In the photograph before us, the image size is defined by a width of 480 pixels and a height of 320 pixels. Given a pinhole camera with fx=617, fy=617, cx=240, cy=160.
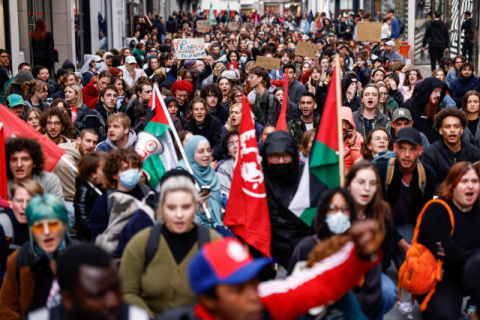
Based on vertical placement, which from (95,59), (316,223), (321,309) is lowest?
(321,309)

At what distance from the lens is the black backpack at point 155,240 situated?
11.8 feet

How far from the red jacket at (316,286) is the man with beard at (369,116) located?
540 centimetres

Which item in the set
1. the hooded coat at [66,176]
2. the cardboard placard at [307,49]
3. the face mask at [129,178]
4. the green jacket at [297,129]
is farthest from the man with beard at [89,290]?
the cardboard placard at [307,49]

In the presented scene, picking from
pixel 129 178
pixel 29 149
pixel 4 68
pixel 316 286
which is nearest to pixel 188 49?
pixel 4 68

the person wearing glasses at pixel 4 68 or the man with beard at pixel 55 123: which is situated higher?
the person wearing glasses at pixel 4 68

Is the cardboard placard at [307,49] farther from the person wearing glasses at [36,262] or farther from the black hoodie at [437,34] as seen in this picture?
the person wearing glasses at [36,262]

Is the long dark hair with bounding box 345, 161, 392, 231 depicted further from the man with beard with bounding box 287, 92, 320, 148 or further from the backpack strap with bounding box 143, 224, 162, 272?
the man with beard with bounding box 287, 92, 320, 148

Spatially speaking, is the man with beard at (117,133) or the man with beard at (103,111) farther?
the man with beard at (103,111)

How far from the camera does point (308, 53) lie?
43.5 feet

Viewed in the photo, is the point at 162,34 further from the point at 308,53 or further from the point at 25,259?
the point at 25,259

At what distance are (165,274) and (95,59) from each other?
1246 centimetres

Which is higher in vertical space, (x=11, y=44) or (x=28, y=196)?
(x=11, y=44)

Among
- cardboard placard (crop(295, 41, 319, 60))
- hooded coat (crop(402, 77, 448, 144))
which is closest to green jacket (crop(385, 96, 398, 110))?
hooded coat (crop(402, 77, 448, 144))

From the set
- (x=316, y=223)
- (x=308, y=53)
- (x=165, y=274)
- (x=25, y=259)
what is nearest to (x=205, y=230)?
(x=165, y=274)
